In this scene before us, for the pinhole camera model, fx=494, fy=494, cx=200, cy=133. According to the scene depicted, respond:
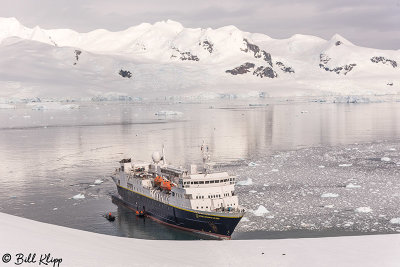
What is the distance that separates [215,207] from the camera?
38219 millimetres

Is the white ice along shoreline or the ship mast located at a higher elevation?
the ship mast

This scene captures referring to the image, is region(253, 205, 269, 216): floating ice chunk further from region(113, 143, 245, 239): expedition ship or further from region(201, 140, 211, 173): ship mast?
region(201, 140, 211, 173): ship mast

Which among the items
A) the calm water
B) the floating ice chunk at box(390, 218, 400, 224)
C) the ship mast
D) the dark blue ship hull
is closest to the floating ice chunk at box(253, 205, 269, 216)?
the dark blue ship hull

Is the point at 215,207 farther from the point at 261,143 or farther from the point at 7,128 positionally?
the point at 7,128

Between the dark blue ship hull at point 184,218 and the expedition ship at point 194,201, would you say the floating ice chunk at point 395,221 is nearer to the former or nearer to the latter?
the expedition ship at point 194,201

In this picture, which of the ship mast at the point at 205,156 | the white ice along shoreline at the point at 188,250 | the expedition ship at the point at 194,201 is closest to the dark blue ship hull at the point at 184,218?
the expedition ship at the point at 194,201

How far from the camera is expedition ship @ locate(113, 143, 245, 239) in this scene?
120 feet

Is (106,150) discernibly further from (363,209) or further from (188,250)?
(188,250)

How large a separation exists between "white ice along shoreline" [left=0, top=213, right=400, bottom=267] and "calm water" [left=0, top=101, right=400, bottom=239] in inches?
313

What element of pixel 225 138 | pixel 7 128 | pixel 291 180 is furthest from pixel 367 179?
pixel 7 128

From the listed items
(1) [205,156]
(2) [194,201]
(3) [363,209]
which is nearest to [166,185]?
(1) [205,156]

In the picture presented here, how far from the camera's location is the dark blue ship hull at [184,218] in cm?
3566

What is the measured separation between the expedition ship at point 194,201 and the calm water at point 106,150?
1.07 m

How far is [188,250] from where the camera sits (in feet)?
89.8
